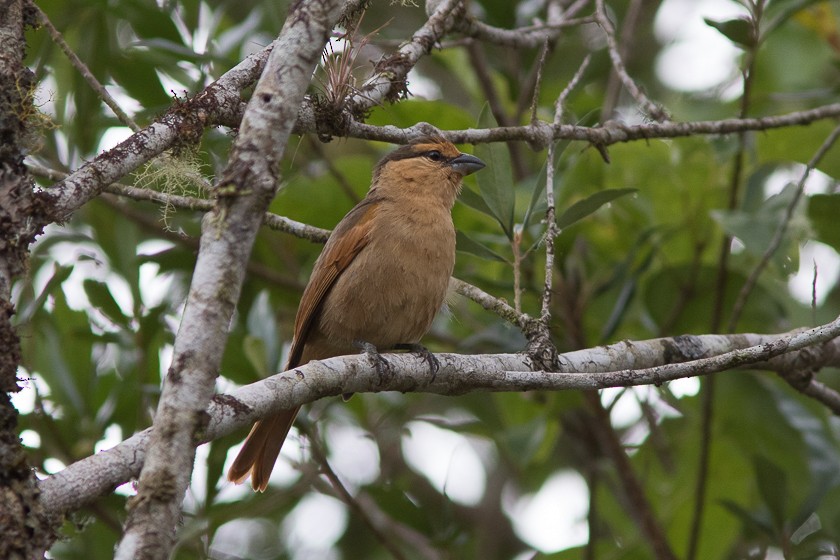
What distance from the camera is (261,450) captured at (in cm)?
427

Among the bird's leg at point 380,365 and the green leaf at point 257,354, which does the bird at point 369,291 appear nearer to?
the green leaf at point 257,354

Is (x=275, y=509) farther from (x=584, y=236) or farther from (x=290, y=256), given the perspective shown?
(x=584, y=236)

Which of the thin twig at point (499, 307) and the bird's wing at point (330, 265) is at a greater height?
the bird's wing at point (330, 265)

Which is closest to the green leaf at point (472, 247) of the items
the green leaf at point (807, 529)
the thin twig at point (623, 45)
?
the green leaf at point (807, 529)

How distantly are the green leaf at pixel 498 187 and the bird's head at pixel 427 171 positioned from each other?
79 centimetres

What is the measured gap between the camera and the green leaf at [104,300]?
4.65 m

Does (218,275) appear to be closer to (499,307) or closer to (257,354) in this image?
(499,307)

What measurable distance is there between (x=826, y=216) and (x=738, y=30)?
0.87 m

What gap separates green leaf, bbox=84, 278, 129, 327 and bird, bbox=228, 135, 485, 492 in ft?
3.14

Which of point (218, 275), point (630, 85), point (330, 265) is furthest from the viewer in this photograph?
point (330, 265)

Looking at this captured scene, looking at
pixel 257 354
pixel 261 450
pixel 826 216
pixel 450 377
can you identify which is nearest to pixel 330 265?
pixel 257 354

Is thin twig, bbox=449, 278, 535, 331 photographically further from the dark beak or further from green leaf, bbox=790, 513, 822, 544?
green leaf, bbox=790, 513, 822, 544

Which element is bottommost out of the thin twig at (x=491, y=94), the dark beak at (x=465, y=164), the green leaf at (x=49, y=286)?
the green leaf at (x=49, y=286)

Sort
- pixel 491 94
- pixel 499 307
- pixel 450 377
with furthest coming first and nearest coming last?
pixel 491 94, pixel 499 307, pixel 450 377
